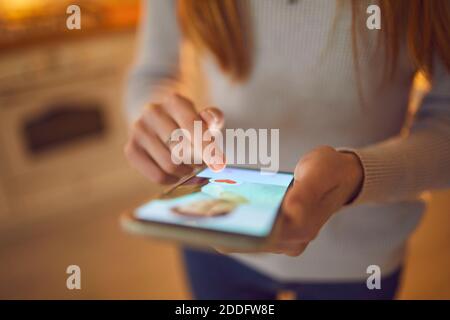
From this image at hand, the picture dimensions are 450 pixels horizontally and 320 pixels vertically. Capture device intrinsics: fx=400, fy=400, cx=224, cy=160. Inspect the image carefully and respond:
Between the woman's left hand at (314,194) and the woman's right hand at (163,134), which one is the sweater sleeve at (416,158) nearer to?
the woman's left hand at (314,194)

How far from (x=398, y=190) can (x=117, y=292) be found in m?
0.96

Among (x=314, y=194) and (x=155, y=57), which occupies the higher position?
(x=155, y=57)

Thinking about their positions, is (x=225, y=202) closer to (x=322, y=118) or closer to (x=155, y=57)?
(x=322, y=118)

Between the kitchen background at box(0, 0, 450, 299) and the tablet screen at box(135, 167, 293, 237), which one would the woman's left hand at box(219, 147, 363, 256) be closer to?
the tablet screen at box(135, 167, 293, 237)

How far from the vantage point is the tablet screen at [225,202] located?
0.32 meters

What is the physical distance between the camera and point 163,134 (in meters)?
0.42

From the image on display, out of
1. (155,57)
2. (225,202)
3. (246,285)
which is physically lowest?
(246,285)

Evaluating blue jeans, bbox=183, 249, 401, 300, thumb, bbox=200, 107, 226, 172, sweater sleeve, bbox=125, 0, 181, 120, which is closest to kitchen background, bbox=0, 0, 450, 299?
blue jeans, bbox=183, 249, 401, 300

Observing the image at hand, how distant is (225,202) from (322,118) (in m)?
0.18

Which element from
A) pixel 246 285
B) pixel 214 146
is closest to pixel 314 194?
pixel 214 146

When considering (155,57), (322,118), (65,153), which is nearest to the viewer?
(322,118)

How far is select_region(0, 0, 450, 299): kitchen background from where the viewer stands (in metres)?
1.41

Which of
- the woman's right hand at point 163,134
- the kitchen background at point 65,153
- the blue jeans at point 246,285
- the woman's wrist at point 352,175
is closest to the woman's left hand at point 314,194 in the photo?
the woman's wrist at point 352,175

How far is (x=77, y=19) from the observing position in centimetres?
65
